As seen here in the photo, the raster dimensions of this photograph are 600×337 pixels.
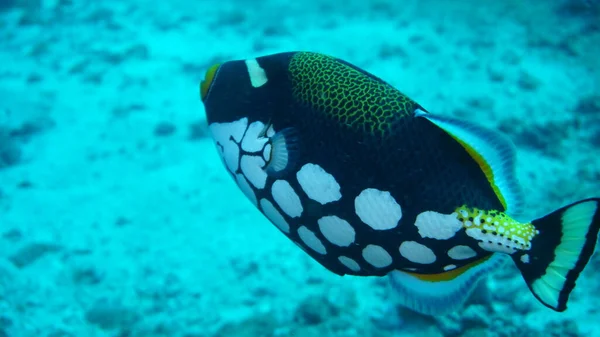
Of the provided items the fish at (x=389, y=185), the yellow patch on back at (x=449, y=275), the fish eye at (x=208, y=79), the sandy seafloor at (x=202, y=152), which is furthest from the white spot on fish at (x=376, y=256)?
the sandy seafloor at (x=202, y=152)

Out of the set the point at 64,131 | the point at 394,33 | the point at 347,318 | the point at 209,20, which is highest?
the point at 394,33

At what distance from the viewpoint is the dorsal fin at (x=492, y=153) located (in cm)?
124

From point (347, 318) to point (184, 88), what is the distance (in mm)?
3748

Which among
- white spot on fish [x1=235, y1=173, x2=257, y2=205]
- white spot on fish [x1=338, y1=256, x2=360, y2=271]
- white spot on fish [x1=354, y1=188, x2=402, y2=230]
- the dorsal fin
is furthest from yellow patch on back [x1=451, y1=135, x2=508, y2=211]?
white spot on fish [x1=235, y1=173, x2=257, y2=205]

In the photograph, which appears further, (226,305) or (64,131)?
(64,131)

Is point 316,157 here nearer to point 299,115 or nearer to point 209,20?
point 299,115

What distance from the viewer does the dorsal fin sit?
4.06 feet

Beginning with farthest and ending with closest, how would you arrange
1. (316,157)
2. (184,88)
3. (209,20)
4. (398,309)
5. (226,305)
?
(209,20)
(184,88)
(226,305)
(398,309)
(316,157)

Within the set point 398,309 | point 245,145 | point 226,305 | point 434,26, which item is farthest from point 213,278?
point 434,26

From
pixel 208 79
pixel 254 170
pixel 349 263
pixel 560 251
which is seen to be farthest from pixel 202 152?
pixel 560 251

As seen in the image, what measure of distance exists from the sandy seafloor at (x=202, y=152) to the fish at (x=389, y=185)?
142 centimetres

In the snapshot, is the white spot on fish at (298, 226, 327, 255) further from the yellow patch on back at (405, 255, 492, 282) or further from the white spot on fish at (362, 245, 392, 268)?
the yellow patch on back at (405, 255, 492, 282)

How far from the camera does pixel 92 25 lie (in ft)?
23.9

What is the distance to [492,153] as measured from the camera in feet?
4.13
